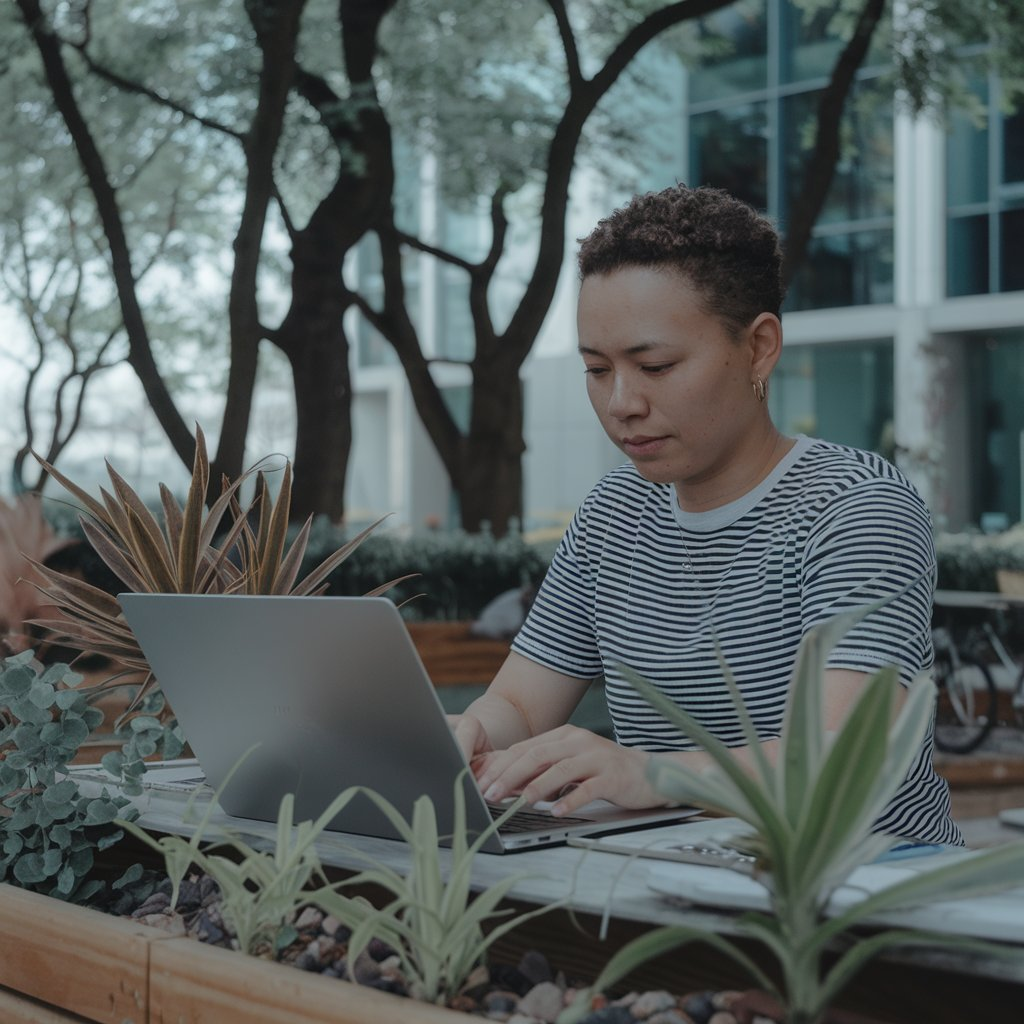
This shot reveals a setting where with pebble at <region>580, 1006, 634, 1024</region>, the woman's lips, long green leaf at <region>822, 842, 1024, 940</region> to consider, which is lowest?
pebble at <region>580, 1006, 634, 1024</region>

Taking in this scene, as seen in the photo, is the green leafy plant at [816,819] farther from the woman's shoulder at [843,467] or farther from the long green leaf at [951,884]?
the woman's shoulder at [843,467]

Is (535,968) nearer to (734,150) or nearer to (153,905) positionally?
(153,905)

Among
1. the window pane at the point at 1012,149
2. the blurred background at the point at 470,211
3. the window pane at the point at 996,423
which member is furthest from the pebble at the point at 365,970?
the window pane at the point at 996,423

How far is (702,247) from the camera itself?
1.85 metres

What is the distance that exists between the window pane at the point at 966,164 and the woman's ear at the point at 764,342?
1570cm

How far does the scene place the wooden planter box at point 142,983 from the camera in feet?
3.84

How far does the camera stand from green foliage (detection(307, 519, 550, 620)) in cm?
843

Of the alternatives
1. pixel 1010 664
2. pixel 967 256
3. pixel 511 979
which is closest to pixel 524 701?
pixel 511 979

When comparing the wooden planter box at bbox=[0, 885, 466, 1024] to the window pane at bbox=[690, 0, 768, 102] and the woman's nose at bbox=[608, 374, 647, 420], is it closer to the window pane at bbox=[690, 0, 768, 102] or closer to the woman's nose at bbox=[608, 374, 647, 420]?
the woman's nose at bbox=[608, 374, 647, 420]

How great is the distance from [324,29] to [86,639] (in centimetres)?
801

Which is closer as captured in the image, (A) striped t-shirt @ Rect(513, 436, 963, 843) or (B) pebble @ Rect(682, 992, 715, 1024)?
(B) pebble @ Rect(682, 992, 715, 1024)

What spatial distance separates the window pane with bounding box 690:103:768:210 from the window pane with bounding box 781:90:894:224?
1.19ft

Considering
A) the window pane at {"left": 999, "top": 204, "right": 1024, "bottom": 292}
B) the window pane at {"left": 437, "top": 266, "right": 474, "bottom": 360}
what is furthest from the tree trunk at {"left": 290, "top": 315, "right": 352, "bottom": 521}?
the window pane at {"left": 437, "top": 266, "right": 474, "bottom": 360}

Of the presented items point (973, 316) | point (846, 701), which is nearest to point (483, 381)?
point (846, 701)
